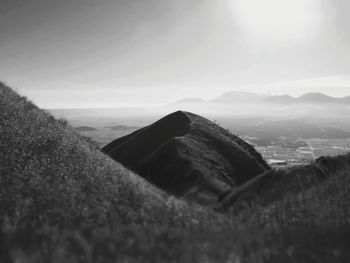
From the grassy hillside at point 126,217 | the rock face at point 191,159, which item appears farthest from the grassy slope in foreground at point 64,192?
the rock face at point 191,159

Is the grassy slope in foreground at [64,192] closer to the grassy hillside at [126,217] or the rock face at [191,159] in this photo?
the grassy hillside at [126,217]

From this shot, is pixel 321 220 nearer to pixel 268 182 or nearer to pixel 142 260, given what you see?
pixel 142 260

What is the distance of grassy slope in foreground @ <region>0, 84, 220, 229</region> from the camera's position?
9688 mm

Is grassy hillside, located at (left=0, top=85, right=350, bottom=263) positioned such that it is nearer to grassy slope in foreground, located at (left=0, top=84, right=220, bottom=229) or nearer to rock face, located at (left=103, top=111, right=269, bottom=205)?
grassy slope in foreground, located at (left=0, top=84, right=220, bottom=229)

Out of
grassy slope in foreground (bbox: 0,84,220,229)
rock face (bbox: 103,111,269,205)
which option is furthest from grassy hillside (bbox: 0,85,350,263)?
rock face (bbox: 103,111,269,205)

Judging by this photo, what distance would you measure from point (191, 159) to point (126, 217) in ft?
62.8

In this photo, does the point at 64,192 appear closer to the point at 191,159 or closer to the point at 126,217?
the point at 126,217

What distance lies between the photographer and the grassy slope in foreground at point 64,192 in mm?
9688

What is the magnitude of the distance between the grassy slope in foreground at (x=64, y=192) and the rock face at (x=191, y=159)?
768 cm

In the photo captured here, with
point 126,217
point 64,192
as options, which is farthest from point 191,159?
point 64,192

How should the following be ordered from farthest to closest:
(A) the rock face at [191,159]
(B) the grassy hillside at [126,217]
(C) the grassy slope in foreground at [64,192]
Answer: (A) the rock face at [191,159] → (C) the grassy slope in foreground at [64,192] → (B) the grassy hillside at [126,217]

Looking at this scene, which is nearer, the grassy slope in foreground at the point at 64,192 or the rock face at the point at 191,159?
the grassy slope in foreground at the point at 64,192

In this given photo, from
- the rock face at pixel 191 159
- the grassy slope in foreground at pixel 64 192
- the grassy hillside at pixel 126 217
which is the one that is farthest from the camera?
the rock face at pixel 191 159

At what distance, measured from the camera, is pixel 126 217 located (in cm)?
1075
